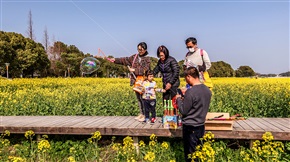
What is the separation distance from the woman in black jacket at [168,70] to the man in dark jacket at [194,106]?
5.05 ft

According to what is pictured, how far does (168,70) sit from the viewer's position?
19.5ft

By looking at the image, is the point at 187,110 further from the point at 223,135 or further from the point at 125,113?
the point at 125,113

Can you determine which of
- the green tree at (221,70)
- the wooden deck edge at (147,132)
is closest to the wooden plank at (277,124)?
the wooden deck edge at (147,132)

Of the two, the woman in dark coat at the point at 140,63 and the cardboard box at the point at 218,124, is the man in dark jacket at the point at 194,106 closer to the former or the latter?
the cardboard box at the point at 218,124

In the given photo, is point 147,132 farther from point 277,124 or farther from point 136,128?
point 277,124

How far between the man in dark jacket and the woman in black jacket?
5.05ft

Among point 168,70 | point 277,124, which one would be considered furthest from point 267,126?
point 168,70

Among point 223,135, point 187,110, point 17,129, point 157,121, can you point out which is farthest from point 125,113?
point 187,110

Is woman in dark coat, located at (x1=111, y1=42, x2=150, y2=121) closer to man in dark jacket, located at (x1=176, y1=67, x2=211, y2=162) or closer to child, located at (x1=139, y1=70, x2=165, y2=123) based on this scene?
child, located at (x1=139, y1=70, x2=165, y2=123)

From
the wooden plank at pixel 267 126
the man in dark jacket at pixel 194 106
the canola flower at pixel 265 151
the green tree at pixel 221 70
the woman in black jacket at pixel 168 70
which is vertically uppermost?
the green tree at pixel 221 70

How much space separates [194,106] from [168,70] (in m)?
1.87

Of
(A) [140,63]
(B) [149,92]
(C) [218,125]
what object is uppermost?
(A) [140,63]

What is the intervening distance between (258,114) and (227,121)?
363 cm

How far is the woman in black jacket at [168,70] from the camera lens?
5.87 metres
